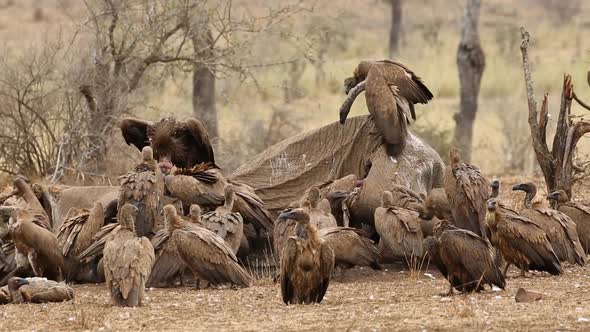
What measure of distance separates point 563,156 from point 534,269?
2.42 meters

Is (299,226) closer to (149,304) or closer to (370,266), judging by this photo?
(149,304)

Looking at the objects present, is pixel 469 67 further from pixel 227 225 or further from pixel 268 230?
pixel 227 225

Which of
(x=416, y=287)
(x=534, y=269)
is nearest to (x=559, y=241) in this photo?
(x=534, y=269)

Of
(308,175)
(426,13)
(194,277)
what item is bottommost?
(194,277)

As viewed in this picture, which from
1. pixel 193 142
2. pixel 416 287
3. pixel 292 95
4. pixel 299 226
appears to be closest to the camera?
pixel 299 226

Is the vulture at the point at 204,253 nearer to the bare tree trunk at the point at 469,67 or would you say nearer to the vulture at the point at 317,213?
the vulture at the point at 317,213

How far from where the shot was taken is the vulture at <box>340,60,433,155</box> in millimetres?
13641

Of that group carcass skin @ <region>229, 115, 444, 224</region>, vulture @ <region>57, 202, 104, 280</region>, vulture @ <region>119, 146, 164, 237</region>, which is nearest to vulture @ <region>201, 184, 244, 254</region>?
vulture @ <region>119, 146, 164, 237</region>

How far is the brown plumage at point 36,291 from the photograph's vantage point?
11.0 m

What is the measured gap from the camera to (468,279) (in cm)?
1077

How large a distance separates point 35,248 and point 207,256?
67.1 inches

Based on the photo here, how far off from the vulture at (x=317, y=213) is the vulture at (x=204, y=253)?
109cm

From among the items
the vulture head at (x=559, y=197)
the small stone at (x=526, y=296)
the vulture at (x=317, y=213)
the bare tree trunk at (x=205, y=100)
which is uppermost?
the bare tree trunk at (x=205, y=100)

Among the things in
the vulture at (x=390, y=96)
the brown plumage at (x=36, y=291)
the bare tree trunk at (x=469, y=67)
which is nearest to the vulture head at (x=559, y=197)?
the vulture at (x=390, y=96)
